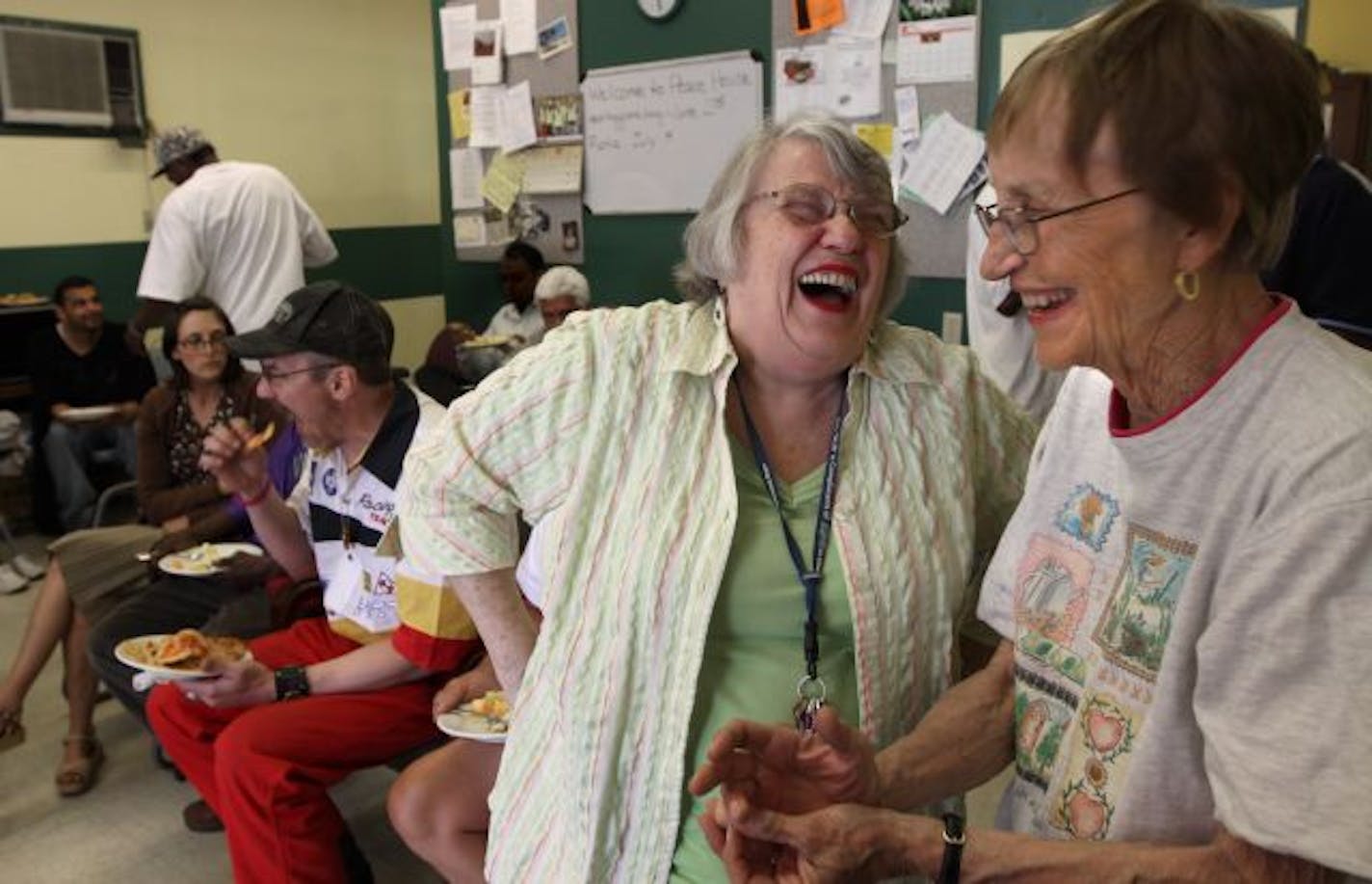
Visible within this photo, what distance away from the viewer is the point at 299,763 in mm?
2141

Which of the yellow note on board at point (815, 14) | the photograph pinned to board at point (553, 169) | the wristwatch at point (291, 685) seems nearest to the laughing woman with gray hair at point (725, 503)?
the wristwatch at point (291, 685)

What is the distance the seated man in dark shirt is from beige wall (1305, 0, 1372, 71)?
22.5ft

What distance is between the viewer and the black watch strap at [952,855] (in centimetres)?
98

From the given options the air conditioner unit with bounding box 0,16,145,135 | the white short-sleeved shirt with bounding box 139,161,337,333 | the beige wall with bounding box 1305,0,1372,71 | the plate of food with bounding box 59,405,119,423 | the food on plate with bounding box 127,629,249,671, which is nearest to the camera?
the food on plate with bounding box 127,629,249,671

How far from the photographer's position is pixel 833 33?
347cm

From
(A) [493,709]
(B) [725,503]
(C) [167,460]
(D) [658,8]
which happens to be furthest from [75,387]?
(B) [725,503]

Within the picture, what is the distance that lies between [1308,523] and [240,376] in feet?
10.6

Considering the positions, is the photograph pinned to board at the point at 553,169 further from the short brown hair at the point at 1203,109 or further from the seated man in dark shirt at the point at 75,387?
the short brown hair at the point at 1203,109

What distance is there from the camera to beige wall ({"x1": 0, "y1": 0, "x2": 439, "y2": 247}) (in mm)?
6168

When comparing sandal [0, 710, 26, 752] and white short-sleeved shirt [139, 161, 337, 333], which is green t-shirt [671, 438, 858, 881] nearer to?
sandal [0, 710, 26, 752]

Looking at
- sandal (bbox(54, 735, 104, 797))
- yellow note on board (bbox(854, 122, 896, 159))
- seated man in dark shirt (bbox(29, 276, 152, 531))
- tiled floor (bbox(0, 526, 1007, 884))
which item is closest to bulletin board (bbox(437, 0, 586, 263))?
yellow note on board (bbox(854, 122, 896, 159))

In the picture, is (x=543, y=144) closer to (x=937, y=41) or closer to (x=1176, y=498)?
(x=937, y=41)

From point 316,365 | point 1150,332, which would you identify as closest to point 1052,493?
point 1150,332

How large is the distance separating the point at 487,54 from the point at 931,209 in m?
2.26
